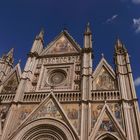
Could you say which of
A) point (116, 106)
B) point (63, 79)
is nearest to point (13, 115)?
point (63, 79)

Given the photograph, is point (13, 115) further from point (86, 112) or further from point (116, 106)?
point (116, 106)

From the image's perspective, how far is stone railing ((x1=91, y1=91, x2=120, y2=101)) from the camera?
15195 millimetres

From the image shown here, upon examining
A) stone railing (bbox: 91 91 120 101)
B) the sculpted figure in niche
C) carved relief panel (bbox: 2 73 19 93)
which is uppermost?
carved relief panel (bbox: 2 73 19 93)

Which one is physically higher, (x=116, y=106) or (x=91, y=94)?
(x=91, y=94)

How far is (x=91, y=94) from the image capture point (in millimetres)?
15500

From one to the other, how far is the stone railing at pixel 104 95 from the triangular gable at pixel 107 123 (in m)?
0.78

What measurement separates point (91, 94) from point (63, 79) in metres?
3.07

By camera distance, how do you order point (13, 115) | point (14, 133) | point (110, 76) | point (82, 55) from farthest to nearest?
point (82, 55) → point (110, 76) → point (13, 115) → point (14, 133)

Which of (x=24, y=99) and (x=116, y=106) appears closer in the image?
(x=116, y=106)

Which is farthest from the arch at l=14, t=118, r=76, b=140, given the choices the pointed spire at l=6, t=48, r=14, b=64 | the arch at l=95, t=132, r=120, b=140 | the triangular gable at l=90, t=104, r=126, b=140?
the pointed spire at l=6, t=48, r=14, b=64

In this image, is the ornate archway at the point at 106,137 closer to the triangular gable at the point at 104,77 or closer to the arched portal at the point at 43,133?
the arched portal at the point at 43,133

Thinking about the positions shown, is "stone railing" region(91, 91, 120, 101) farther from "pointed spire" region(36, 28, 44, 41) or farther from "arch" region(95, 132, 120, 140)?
"pointed spire" region(36, 28, 44, 41)

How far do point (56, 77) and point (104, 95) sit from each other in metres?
4.51

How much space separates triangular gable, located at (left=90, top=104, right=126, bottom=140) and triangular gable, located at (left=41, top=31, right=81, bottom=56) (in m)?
6.84
